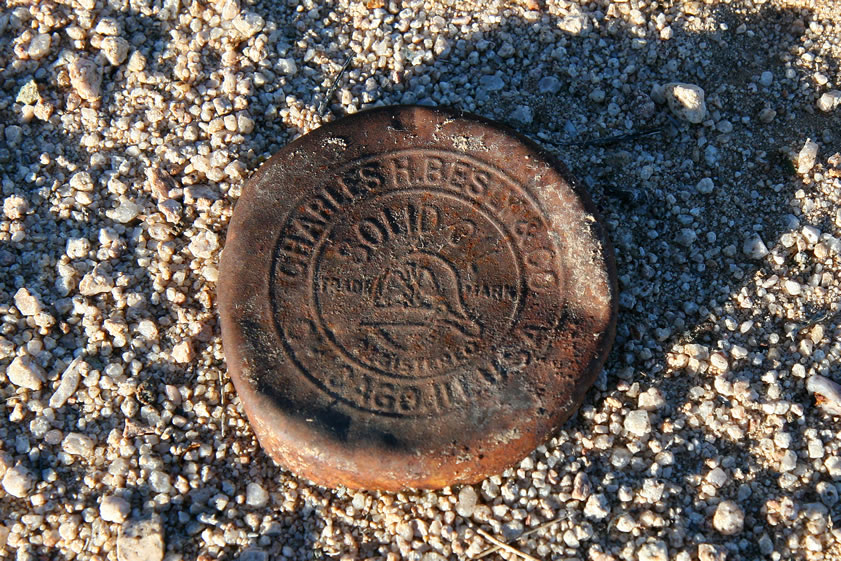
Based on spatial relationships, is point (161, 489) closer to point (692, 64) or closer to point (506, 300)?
point (506, 300)

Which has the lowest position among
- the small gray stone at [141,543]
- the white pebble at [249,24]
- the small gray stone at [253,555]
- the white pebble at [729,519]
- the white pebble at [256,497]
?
the small gray stone at [141,543]

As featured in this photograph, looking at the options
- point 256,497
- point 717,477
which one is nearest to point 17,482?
point 256,497

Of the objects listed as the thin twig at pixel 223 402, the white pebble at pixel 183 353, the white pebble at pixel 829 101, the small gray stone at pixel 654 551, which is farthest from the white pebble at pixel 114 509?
the white pebble at pixel 829 101

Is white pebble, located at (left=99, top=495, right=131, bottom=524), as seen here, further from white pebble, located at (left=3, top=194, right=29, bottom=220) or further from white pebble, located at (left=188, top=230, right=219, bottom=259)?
white pebble, located at (left=3, top=194, right=29, bottom=220)

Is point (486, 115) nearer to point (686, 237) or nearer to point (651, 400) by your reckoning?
point (686, 237)

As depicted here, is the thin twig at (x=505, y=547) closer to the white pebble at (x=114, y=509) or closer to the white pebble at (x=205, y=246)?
the white pebble at (x=114, y=509)

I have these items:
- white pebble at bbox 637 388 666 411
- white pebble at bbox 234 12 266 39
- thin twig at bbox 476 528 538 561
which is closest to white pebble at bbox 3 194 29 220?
white pebble at bbox 234 12 266 39

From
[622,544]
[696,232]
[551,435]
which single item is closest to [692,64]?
[696,232]
